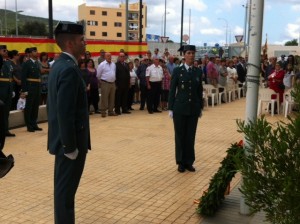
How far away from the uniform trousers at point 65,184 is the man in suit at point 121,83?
943 centimetres

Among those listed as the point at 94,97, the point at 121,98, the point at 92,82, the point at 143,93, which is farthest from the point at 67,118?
the point at 143,93

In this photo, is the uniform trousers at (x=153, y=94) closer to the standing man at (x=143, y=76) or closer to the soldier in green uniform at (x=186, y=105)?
the standing man at (x=143, y=76)

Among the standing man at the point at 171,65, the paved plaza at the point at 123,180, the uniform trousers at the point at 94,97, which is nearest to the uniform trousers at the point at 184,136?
the paved plaza at the point at 123,180

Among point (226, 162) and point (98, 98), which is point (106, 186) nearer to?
point (226, 162)

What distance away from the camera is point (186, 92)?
262 inches

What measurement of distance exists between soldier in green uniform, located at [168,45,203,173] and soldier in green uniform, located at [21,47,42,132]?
4.13 meters

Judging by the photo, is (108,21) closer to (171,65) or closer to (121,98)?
(171,65)

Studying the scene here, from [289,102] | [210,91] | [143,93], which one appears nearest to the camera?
[289,102]

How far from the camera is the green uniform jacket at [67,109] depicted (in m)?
3.50

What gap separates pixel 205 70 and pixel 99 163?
10.7 metres

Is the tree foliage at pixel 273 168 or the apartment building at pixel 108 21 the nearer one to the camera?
the tree foliage at pixel 273 168

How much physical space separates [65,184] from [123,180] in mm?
2563

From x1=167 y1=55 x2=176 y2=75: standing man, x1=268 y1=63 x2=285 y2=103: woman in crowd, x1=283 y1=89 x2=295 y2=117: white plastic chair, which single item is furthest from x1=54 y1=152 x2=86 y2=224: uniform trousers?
x1=167 y1=55 x2=176 y2=75: standing man

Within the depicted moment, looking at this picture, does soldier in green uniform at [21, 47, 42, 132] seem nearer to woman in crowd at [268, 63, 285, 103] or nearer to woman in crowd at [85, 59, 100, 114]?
woman in crowd at [85, 59, 100, 114]
